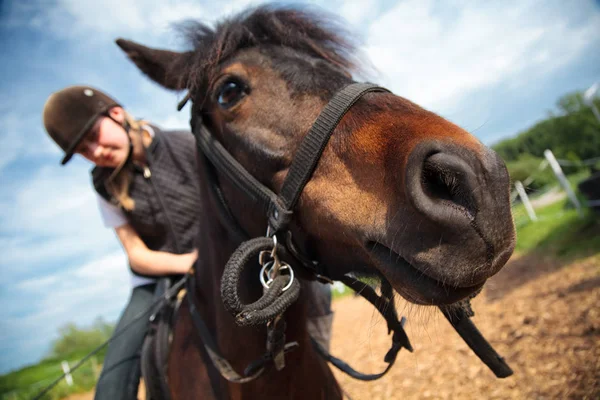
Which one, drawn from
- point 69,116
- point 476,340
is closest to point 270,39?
point 69,116

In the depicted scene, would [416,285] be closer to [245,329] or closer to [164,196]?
[245,329]

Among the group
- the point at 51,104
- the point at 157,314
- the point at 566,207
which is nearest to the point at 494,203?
the point at 157,314

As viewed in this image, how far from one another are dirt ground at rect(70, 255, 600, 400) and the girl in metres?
1.95

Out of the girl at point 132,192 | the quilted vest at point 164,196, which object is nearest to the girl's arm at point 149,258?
the girl at point 132,192

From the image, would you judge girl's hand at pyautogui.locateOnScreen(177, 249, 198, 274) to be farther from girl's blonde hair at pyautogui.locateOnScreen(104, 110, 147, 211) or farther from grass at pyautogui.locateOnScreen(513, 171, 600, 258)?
grass at pyautogui.locateOnScreen(513, 171, 600, 258)

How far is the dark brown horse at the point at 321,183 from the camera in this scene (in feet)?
3.24

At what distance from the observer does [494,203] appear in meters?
0.97

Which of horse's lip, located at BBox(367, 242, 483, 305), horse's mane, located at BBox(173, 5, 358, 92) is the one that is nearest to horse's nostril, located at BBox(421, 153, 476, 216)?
horse's lip, located at BBox(367, 242, 483, 305)

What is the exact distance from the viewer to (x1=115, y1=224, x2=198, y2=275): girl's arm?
276 cm

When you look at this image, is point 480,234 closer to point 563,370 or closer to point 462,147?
point 462,147

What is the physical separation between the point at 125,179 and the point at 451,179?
2.74 meters

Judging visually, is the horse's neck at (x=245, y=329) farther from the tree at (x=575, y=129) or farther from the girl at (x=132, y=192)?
the tree at (x=575, y=129)

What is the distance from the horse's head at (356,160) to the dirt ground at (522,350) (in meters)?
0.47

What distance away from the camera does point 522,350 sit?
450cm
